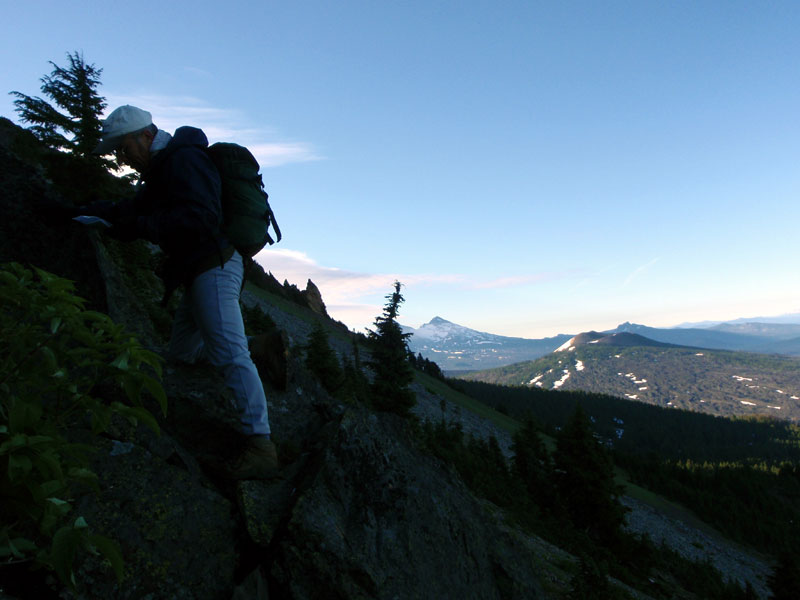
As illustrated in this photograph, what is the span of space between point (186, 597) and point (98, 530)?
86 centimetres

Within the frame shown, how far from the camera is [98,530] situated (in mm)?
3223

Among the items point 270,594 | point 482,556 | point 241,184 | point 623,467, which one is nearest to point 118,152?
point 241,184

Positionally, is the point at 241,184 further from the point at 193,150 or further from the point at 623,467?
the point at 623,467

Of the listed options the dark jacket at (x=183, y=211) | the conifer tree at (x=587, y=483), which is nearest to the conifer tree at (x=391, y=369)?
the conifer tree at (x=587, y=483)

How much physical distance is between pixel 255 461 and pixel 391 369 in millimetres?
23336

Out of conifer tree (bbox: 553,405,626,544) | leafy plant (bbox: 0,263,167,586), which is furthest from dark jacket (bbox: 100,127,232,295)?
conifer tree (bbox: 553,405,626,544)

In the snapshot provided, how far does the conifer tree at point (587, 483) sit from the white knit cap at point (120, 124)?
34.6 meters

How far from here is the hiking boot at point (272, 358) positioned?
6449mm

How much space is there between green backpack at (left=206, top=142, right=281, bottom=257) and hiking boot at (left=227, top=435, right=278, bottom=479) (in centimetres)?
210

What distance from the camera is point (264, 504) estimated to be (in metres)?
4.29

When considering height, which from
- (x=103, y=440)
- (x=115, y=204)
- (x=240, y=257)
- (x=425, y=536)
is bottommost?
(x=425, y=536)

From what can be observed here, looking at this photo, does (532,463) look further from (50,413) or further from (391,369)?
(50,413)

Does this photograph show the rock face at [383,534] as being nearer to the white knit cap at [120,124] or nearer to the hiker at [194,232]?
the hiker at [194,232]

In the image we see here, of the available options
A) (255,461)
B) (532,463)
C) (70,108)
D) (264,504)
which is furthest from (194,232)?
(532,463)
